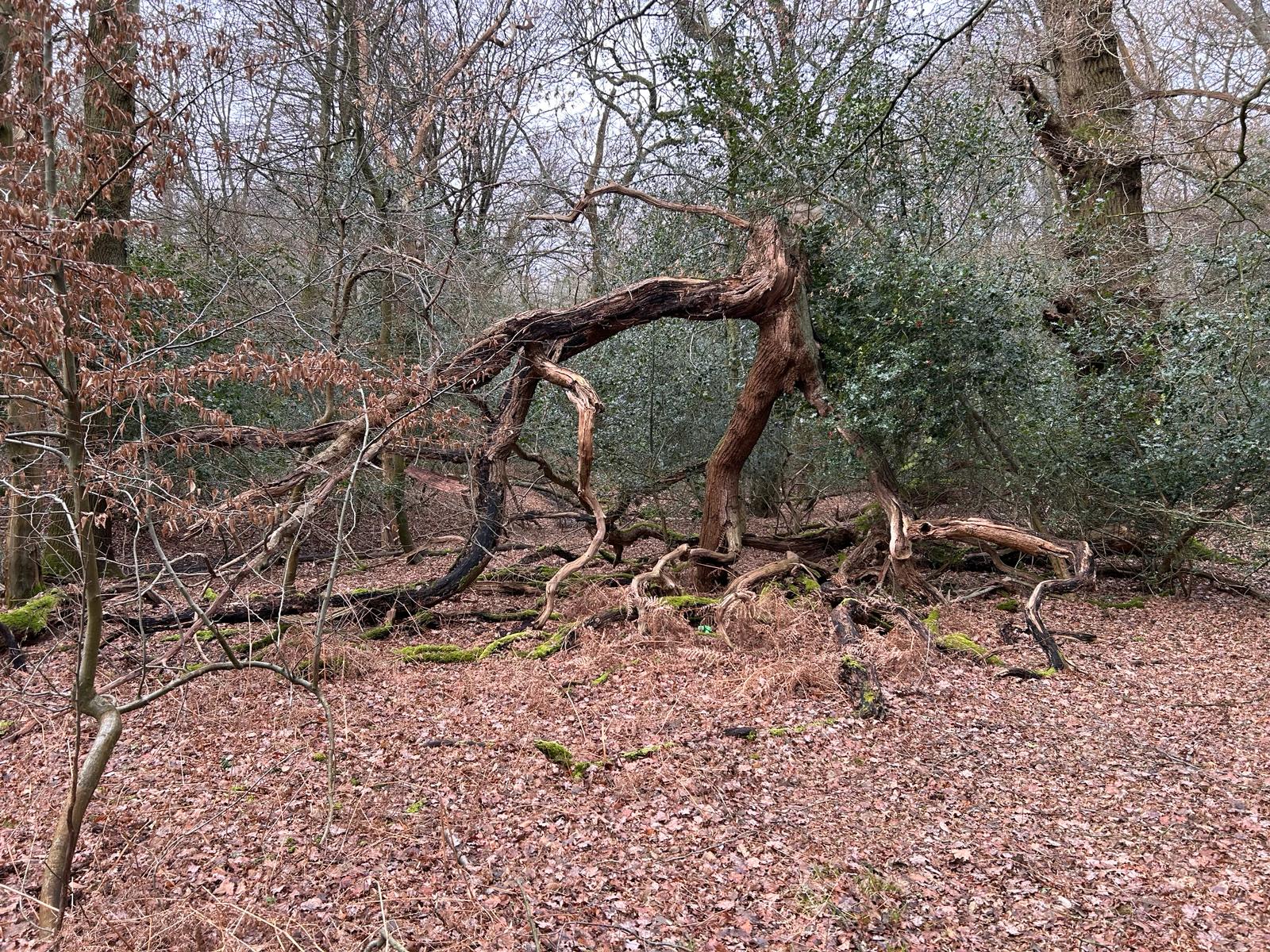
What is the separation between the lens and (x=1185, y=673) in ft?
18.1

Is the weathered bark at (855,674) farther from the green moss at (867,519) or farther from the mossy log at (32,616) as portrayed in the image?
the mossy log at (32,616)

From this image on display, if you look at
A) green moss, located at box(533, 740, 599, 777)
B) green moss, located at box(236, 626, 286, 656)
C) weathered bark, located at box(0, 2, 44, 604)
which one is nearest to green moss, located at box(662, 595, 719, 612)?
green moss, located at box(533, 740, 599, 777)

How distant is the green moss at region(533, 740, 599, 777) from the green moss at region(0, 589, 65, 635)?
4.60 metres

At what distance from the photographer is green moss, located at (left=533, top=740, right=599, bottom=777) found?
421 cm

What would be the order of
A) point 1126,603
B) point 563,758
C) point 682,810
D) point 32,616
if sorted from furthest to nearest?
point 1126,603 → point 32,616 → point 563,758 → point 682,810

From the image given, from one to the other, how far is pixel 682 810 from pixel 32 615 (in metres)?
5.92

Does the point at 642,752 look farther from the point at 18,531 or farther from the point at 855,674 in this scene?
the point at 18,531

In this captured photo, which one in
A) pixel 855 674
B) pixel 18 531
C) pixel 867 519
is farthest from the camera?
pixel 867 519

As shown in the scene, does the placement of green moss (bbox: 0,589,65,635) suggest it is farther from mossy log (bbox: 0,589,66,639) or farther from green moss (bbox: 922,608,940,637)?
green moss (bbox: 922,608,940,637)

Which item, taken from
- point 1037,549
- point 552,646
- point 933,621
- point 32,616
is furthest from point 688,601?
point 32,616

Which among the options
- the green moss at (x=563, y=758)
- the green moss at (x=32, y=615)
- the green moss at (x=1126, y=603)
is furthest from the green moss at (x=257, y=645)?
the green moss at (x=1126, y=603)

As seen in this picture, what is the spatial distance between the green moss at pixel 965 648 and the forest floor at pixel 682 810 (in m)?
0.14

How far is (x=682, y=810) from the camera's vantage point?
3.82m

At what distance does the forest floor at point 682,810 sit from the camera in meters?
2.99
